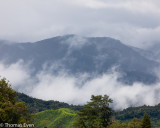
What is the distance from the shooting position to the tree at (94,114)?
58250 millimetres

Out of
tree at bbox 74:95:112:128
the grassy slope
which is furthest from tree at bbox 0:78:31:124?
the grassy slope

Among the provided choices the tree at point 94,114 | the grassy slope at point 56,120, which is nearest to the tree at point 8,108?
the tree at point 94,114

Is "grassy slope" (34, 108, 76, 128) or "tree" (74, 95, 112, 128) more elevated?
"grassy slope" (34, 108, 76, 128)

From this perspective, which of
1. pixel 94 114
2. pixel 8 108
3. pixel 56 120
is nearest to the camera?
pixel 8 108

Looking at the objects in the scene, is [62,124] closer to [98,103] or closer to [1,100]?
[98,103]

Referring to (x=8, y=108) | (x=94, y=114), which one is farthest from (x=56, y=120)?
(x=8, y=108)

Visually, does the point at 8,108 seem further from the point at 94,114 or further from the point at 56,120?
the point at 56,120

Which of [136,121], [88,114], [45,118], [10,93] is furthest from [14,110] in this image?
[45,118]

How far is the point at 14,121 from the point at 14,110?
2704mm

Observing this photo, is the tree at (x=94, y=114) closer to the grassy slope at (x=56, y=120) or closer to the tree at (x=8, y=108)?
the tree at (x=8, y=108)

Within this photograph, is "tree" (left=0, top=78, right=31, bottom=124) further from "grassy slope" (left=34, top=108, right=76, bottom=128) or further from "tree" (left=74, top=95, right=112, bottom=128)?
"grassy slope" (left=34, top=108, right=76, bottom=128)

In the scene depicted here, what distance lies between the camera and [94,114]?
6009 cm

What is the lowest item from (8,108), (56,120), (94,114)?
(94,114)

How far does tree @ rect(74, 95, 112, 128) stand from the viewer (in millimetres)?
58250
